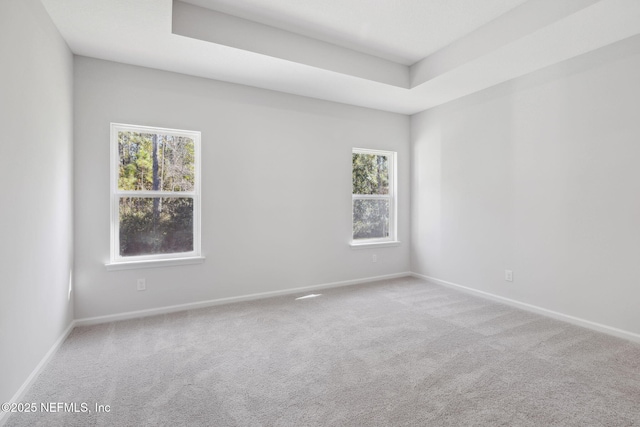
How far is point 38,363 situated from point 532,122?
15.9 ft

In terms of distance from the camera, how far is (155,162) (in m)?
3.42

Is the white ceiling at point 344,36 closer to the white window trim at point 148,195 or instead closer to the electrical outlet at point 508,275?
the white window trim at point 148,195

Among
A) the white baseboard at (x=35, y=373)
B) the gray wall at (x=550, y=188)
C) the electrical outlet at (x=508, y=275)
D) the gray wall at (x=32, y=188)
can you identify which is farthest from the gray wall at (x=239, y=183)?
the electrical outlet at (x=508, y=275)

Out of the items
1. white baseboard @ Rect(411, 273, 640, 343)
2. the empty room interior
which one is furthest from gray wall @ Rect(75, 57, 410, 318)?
white baseboard @ Rect(411, 273, 640, 343)

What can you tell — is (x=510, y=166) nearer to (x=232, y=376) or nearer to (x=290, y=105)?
(x=290, y=105)

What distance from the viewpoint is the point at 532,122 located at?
3416 millimetres

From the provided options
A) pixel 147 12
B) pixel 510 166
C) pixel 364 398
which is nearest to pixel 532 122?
pixel 510 166

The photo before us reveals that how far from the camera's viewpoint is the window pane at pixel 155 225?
3299mm

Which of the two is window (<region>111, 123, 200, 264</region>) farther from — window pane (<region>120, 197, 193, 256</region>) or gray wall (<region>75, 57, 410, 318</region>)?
gray wall (<region>75, 57, 410, 318</region>)

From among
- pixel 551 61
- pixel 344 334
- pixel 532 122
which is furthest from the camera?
pixel 532 122

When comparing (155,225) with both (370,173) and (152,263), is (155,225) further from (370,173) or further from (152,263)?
(370,173)

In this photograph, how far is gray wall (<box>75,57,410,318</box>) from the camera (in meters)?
3.09

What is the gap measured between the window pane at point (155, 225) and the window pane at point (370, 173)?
7.70 ft

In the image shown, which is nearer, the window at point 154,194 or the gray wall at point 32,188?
the gray wall at point 32,188
